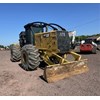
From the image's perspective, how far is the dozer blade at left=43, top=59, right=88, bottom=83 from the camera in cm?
788

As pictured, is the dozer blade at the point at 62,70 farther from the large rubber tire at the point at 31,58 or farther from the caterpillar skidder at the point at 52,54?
the large rubber tire at the point at 31,58

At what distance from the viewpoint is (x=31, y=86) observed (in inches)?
283

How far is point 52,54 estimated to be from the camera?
9.64m

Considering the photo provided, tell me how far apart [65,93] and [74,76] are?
2.33m

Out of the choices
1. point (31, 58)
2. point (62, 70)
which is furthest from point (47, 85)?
point (31, 58)

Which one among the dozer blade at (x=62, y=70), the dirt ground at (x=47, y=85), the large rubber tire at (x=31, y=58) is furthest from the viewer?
the large rubber tire at (x=31, y=58)

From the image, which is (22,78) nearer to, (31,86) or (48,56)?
(31,86)

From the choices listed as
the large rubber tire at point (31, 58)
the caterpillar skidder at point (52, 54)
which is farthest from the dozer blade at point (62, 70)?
the large rubber tire at point (31, 58)

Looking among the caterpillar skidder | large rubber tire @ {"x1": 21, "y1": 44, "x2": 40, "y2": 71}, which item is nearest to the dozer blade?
the caterpillar skidder

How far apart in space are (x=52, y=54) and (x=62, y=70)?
1488 millimetres

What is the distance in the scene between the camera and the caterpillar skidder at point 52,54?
8.21 metres

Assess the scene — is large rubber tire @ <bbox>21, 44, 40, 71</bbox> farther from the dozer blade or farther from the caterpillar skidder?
the dozer blade

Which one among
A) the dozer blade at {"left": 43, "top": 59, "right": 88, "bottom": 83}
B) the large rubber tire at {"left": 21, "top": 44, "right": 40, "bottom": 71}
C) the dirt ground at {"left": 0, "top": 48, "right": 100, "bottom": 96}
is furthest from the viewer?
the large rubber tire at {"left": 21, "top": 44, "right": 40, "bottom": 71}
